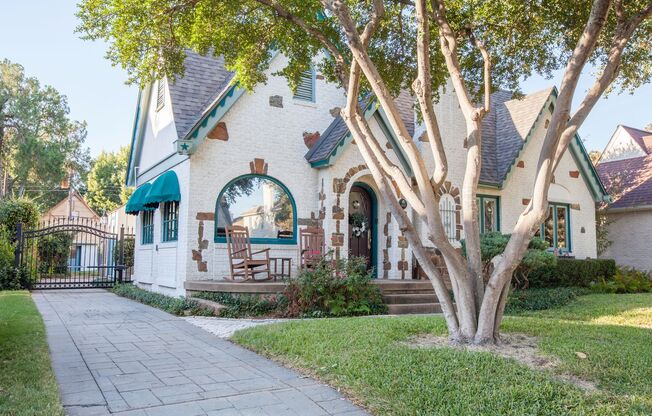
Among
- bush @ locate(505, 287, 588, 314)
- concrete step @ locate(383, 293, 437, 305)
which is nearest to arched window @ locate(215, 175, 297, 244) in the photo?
concrete step @ locate(383, 293, 437, 305)

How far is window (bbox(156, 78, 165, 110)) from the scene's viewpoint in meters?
13.0

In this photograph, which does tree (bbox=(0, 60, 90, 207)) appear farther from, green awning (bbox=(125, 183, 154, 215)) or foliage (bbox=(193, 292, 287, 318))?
foliage (bbox=(193, 292, 287, 318))

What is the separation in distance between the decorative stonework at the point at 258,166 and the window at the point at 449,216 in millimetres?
4770

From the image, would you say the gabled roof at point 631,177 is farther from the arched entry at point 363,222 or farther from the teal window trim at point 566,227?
the arched entry at point 363,222

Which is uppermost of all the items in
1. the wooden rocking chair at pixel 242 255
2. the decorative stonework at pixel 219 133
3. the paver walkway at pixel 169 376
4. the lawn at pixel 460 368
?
the decorative stonework at pixel 219 133

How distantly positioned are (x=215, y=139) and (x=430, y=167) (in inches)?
223

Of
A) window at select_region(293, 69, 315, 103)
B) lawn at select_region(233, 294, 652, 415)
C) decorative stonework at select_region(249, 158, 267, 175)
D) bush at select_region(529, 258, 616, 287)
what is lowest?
lawn at select_region(233, 294, 652, 415)

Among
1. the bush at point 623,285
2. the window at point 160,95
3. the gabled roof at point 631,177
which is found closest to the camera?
the window at point 160,95

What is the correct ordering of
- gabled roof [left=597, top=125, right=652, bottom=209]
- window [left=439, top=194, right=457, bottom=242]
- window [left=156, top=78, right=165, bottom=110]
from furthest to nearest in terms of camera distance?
gabled roof [left=597, top=125, right=652, bottom=209] → window [left=439, top=194, right=457, bottom=242] → window [left=156, top=78, right=165, bottom=110]

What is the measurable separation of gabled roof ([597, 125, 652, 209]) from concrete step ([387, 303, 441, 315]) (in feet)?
39.3

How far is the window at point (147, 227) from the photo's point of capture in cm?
1370

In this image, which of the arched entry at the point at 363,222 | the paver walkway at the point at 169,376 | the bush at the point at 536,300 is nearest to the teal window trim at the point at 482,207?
the bush at the point at 536,300

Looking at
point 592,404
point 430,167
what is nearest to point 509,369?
point 592,404

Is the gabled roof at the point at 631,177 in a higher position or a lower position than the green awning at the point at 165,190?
higher
